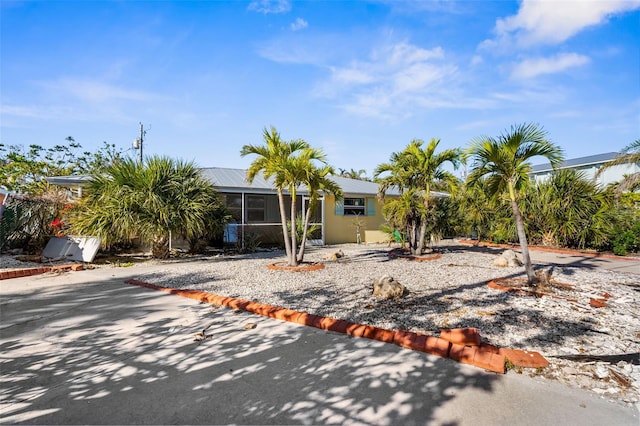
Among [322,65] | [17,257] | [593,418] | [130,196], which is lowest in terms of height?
[593,418]

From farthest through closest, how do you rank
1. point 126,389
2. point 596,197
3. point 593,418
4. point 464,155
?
point 596,197 → point 464,155 → point 126,389 → point 593,418

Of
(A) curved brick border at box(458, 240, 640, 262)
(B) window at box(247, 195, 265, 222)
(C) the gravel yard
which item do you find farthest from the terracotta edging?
(A) curved brick border at box(458, 240, 640, 262)

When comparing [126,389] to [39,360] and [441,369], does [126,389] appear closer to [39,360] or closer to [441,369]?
[39,360]

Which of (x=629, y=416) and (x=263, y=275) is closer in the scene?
(x=629, y=416)

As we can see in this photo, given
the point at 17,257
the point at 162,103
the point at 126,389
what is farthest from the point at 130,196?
the point at 126,389

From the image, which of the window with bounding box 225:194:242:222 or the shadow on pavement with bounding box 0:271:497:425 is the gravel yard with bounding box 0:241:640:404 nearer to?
the shadow on pavement with bounding box 0:271:497:425

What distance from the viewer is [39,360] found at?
10.3 feet

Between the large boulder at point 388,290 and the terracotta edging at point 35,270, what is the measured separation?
24.9 ft

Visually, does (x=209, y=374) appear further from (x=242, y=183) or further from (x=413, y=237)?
(x=242, y=183)

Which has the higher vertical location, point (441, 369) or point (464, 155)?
point (464, 155)

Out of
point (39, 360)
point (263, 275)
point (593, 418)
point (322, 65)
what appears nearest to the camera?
point (593, 418)

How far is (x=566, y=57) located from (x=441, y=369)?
8.69m

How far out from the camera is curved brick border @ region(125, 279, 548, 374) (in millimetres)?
2973

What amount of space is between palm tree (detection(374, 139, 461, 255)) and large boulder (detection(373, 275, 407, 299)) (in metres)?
4.96
